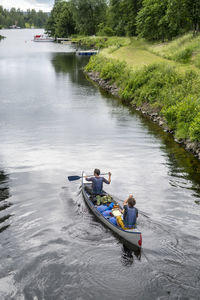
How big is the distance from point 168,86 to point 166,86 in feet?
0.74

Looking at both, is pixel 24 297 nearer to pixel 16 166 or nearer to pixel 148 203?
pixel 148 203

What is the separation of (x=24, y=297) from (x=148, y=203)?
8.69 metres

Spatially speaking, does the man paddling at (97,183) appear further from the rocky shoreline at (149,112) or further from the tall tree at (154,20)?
the tall tree at (154,20)

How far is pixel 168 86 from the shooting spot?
35.8 metres

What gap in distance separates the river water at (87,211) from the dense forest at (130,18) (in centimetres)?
3107

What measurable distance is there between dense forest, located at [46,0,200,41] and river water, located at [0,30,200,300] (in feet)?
102

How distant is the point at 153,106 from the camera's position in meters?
35.4

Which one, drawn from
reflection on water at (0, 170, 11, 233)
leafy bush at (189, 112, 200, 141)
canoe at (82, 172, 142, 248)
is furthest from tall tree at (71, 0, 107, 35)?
canoe at (82, 172, 142, 248)

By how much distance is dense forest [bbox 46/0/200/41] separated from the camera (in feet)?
187

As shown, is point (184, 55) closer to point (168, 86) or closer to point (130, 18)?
point (168, 86)

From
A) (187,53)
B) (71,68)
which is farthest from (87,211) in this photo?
(71,68)

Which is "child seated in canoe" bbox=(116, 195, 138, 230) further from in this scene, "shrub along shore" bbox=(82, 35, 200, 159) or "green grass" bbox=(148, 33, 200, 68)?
"green grass" bbox=(148, 33, 200, 68)

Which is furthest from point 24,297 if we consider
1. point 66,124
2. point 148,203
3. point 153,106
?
point 153,106

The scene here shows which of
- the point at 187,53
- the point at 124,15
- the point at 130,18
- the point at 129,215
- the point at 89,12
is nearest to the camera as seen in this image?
the point at 129,215
